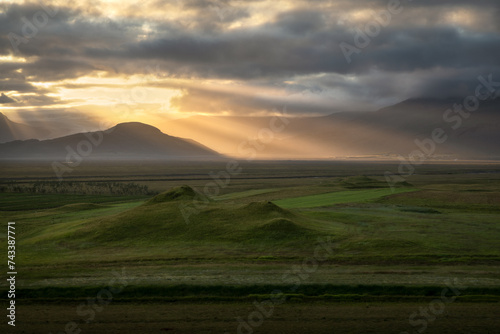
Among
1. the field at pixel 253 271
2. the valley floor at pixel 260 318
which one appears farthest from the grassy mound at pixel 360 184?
the valley floor at pixel 260 318

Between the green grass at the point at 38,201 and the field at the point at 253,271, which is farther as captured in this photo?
the green grass at the point at 38,201

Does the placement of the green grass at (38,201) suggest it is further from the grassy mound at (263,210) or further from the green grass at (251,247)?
Result: the grassy mound at (263,210)

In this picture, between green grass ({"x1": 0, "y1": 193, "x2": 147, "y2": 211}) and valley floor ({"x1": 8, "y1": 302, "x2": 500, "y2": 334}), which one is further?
green grass ({"x1": 0, "y1": 193, "x2": 147, "y2": 211})

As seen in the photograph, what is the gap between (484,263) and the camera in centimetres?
3228

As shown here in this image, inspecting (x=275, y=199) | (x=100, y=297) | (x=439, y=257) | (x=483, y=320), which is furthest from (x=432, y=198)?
(x=100, y=297)

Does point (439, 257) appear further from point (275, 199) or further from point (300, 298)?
point (275, 199)

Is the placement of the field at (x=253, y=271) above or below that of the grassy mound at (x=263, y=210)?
below

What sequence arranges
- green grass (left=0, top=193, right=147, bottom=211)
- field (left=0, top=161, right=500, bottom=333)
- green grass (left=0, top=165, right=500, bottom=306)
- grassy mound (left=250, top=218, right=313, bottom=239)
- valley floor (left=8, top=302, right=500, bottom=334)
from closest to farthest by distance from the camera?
valley floor (left=8, top=302, right=500, bottom=334), field (left=0, top=161, right=500, bottom=333), green grass (left=0, top=165, right=500, bottom=306), grassy mound (left=250, top=218, right=313, bottom=239), green grass (left=0, top=193, right=147, bottom=211)

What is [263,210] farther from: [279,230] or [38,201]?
[38,201]

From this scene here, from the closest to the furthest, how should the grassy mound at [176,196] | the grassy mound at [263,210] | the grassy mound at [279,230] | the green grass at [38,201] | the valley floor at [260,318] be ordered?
the valley floor at [260,318], the grassy mound at [279,230], the grassy mound at [263,210], the grassy mound at [176,196], the green grass at [38,201]

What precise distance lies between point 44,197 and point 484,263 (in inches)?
4151

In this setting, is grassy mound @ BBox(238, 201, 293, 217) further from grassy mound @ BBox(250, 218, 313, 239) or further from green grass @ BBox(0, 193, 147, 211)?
green grass @ BBox(0, 193, 147, 211)

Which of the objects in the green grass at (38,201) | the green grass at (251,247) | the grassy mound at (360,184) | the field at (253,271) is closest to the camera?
the field at (253,271)

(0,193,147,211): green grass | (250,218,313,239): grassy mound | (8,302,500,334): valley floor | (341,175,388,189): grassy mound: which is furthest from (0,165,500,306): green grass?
(341,175,388,189): grassy mound
